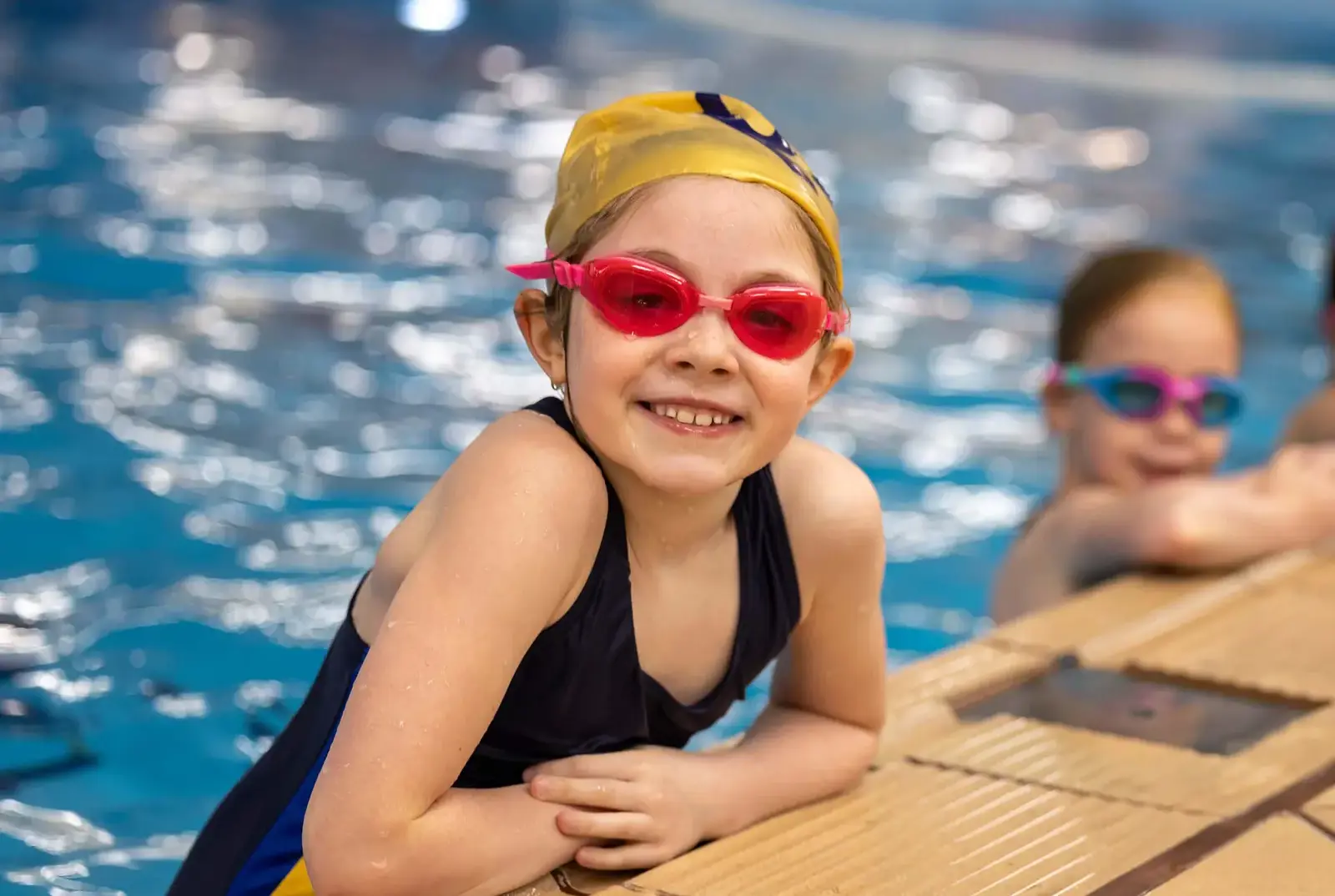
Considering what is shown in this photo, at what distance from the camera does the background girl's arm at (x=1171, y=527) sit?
163 inches

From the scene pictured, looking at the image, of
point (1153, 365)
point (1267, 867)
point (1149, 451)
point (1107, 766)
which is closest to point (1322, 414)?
point (1149, 451)

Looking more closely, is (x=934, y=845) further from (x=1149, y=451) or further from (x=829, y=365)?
(x=1149, y=451)

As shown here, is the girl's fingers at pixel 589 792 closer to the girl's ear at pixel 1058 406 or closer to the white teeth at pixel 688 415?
the white teeth at pixel 688 415

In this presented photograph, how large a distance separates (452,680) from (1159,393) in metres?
2.57

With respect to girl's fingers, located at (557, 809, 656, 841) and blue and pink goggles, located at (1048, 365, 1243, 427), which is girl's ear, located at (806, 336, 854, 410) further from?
blue and pink goggles, located at (1048, 365, 1243, 427)

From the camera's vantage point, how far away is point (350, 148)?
10.5 m

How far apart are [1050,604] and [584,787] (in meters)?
2.32

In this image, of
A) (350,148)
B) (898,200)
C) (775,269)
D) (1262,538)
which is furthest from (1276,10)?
(775,269)

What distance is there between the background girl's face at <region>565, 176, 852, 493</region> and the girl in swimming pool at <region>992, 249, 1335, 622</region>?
2153mm

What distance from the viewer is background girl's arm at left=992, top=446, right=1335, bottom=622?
4141mm

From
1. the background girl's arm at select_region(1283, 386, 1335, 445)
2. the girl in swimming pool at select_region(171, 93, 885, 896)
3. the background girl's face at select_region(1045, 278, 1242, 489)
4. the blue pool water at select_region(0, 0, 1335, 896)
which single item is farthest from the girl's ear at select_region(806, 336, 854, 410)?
the background girl's arm at select_region(1283, 386, 1335, 445)

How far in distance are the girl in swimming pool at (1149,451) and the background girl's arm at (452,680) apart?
2271 mm

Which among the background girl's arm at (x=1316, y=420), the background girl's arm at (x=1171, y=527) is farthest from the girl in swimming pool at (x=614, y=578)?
the background girl's arm at (x=1316, y=420)

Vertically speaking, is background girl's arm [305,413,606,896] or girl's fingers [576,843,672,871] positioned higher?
background girl's arm [305,413,606,896]
